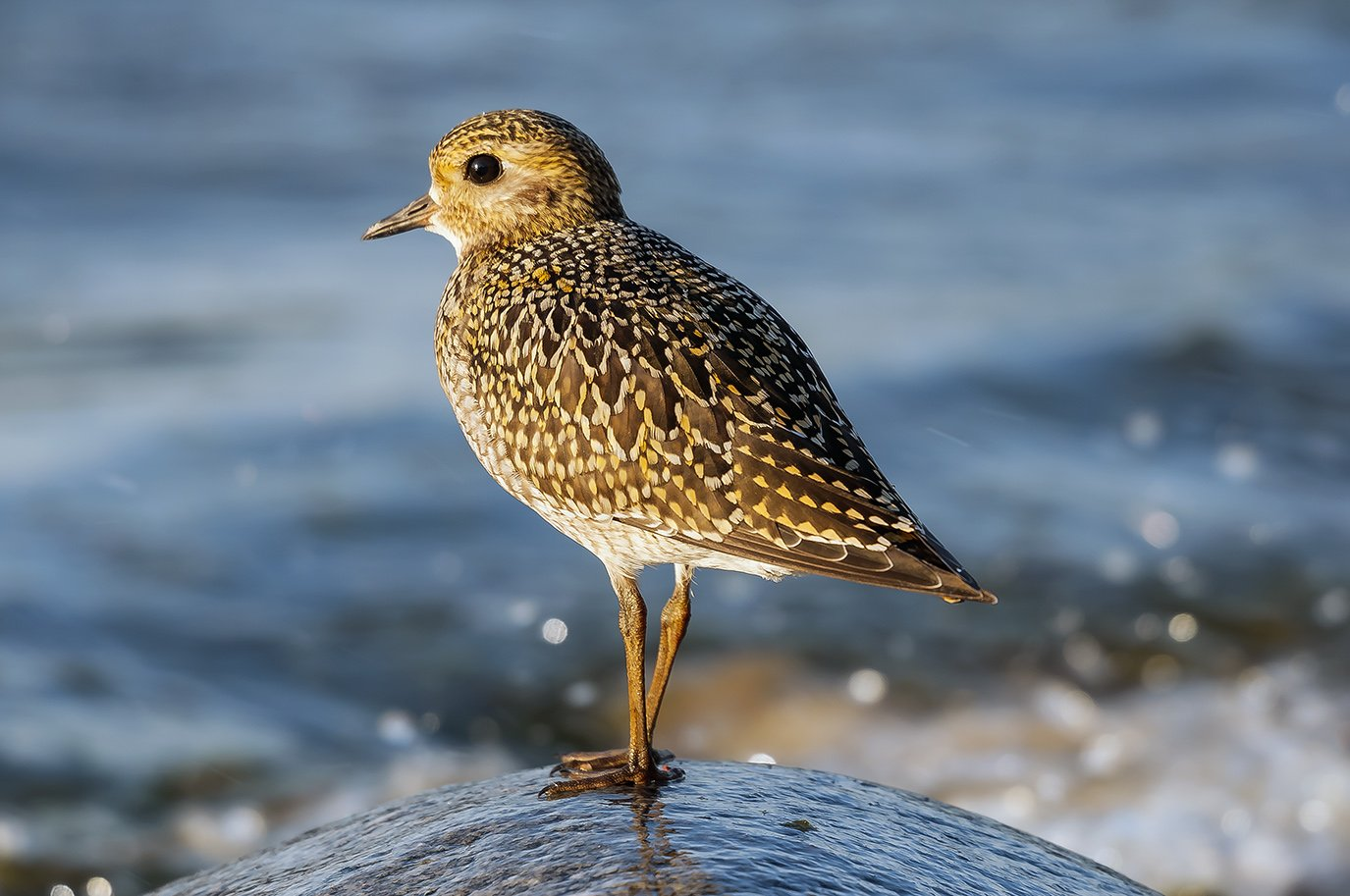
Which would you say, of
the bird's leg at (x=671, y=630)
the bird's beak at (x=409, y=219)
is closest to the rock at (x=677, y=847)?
the bird's leg at (x=671, y=630)

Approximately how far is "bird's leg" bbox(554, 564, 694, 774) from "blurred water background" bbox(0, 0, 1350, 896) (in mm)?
3850

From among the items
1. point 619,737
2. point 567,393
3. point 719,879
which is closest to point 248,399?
point 619,737

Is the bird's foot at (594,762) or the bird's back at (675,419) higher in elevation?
the bird's back at (675,419)

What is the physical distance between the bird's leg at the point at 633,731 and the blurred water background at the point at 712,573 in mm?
3981

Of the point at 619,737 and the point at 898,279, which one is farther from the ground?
the point at 898,279

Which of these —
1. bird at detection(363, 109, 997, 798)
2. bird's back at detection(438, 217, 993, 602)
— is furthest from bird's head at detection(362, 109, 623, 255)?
bird's back at detection(438, 217, 993, 602)

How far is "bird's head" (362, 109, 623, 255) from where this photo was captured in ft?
15.9

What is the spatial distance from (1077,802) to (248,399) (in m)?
6.87

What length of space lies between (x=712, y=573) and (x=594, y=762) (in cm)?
567

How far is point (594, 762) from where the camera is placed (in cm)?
454

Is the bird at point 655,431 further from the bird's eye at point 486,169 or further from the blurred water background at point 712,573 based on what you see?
the blurred water background at point 712,573

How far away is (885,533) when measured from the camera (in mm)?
3701

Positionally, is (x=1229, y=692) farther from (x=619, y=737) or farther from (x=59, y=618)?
(x=59, y=618)

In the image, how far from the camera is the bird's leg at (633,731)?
4281 mm
